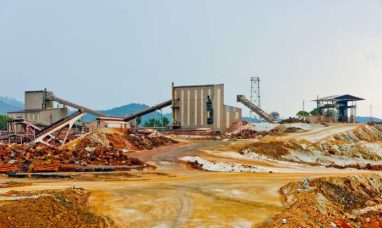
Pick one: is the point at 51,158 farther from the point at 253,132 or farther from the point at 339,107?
the point at 339,107

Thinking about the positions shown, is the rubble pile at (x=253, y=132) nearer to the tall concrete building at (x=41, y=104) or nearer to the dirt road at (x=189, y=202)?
the tall concrete building at (x=41, y=104)

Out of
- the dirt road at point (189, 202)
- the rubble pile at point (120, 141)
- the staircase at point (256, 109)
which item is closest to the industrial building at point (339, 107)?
the staircase at point (256, 109)

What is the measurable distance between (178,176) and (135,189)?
537 inches

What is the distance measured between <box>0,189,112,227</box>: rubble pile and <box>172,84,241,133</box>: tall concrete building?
74.9m

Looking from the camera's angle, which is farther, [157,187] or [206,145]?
[206,145]

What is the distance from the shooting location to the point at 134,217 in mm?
29562

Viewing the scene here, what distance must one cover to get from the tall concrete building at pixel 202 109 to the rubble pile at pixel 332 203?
59897 millimetres

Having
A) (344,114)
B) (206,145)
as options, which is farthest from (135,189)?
(344,114)

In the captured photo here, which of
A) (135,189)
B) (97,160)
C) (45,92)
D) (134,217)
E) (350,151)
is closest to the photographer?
(134,217)

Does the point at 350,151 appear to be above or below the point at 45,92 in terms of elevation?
below

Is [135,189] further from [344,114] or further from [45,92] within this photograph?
[45,92]

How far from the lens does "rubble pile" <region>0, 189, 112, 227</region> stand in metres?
26.4

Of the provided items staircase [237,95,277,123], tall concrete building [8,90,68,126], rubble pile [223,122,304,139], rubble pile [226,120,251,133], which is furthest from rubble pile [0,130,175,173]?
tall concrete building [8,90,68,126]

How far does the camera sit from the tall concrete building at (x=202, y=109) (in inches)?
4188
